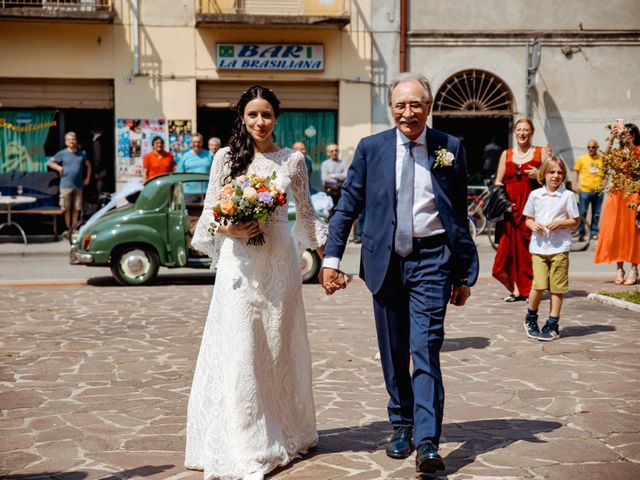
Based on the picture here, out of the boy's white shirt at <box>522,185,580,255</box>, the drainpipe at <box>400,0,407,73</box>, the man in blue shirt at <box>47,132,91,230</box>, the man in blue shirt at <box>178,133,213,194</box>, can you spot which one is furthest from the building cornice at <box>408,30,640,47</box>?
the boy's white shirt at <box>522,185,580,255</box>

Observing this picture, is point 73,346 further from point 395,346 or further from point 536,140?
point 536,140

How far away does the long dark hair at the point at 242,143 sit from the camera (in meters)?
5.27

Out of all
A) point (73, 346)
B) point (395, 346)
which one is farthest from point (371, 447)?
point (73, 346)

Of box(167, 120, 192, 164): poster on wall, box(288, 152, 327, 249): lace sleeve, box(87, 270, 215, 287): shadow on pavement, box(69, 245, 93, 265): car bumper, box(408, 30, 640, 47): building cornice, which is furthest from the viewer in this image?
box(408, 30, 640, 47): building cornice

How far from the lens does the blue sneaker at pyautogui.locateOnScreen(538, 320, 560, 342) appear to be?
28.8 feet

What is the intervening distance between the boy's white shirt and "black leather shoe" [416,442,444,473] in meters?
4.47

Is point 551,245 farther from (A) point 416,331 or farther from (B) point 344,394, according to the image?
(A) point 416,331

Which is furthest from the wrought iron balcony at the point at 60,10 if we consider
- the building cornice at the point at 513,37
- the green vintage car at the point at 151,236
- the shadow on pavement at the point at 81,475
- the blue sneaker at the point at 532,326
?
the shadow on pavement at the point at 81,475

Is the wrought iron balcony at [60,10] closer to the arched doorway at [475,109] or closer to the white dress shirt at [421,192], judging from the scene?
the arched doorway at [475,109]

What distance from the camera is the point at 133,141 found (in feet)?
69.7

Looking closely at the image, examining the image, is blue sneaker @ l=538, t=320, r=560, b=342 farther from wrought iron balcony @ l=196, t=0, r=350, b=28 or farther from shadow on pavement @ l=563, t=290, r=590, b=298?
wrought iron balcony @ l=196, t=0, r=350, b=28

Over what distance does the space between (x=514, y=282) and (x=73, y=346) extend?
5370mm

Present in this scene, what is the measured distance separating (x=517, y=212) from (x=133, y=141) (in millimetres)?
12684

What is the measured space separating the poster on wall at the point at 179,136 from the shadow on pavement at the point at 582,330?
13465 millimetres
